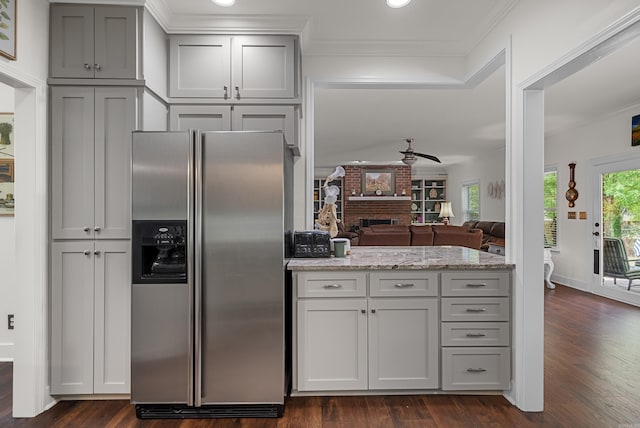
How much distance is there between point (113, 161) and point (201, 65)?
910 mm

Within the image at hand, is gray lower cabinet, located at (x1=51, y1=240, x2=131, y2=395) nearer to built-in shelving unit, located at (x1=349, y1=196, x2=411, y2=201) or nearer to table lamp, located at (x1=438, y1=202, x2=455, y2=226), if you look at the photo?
built-in shelving unit, located at (x1=349, y1=196, x2=411, y2=201)

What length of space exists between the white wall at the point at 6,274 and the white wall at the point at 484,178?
27.3ft

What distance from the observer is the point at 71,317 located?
7.45 feet

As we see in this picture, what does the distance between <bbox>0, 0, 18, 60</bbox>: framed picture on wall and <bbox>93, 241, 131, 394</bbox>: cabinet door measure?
1.13 metres

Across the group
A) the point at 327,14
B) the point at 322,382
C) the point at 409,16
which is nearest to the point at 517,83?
the point at 409,16

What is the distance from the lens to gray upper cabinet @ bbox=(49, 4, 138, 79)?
2.26 metres

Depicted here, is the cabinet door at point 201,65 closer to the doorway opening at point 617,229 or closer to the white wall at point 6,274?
the white wall at point 6,274

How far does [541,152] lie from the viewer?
229cm

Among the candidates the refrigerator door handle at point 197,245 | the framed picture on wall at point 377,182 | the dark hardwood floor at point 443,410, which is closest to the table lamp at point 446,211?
the framed picture on wall at point 377,182

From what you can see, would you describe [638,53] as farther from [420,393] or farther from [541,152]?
[420,393]

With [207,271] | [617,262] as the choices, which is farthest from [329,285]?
[617,262]

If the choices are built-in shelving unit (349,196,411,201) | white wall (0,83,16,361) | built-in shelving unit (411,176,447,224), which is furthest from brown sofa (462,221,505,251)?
white wall (0,83,16,361)

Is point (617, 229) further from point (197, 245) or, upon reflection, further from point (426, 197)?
point (426, 197)

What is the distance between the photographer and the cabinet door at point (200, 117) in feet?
8.55
